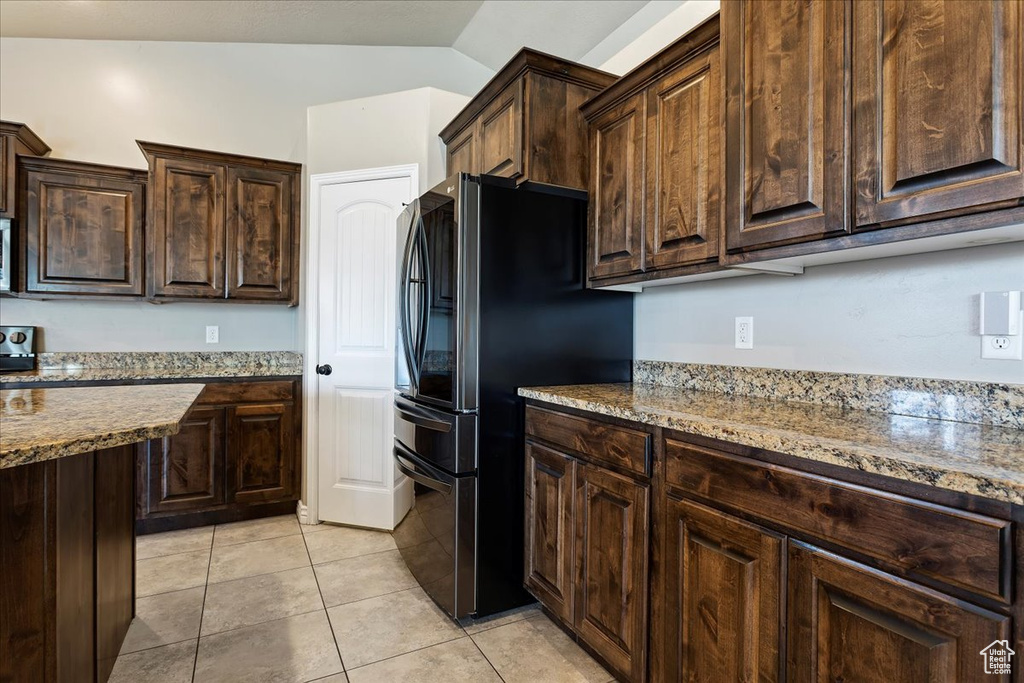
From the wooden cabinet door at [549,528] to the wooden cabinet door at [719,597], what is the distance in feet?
1.54

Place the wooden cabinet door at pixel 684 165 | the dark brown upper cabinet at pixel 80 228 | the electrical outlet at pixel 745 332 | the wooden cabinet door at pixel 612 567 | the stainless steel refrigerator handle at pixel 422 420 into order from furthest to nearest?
the dark brown upper cabinet at pixel 80 228, the stainless steel refrigerator handle at pixel 422 420, the electrical outlet at pixel 745 332, the wooden cabinet door at pixel 684 165, the wooden cabinet door at pixel 612 567

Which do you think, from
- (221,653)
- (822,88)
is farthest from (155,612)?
(822,88)

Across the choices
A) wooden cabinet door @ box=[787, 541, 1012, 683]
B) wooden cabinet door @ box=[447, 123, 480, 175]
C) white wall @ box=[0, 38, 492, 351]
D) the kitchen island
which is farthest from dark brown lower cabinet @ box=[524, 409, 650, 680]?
white wall @ box=[0, 38, 492, 351]

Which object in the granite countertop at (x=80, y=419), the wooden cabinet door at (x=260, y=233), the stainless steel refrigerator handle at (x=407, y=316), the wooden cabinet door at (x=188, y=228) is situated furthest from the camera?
the wooden cabinet door at (x=260, y=233)

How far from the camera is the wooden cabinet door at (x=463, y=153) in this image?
274 cm

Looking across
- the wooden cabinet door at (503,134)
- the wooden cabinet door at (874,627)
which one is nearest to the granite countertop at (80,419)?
the wooden cabinet door at (874,627)

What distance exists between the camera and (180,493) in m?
3.01

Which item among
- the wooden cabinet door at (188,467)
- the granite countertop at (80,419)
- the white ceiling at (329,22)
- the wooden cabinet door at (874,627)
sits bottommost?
the wooden cabinet door at (188,467)

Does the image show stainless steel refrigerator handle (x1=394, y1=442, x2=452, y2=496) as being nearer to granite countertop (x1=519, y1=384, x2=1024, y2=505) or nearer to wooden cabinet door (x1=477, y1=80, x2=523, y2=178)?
granite countertop (x1=519, y1=384, x2=1024, y2=505)

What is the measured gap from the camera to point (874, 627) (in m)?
0.95

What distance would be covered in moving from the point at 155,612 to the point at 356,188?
234 cm

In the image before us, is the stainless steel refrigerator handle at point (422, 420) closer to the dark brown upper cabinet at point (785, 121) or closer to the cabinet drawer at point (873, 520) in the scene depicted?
the cabinet drawer at point (873, 520)

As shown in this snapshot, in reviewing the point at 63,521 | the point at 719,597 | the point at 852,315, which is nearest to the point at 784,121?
the point at 852,315

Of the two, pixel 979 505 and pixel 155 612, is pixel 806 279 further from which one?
pixel 155 612
